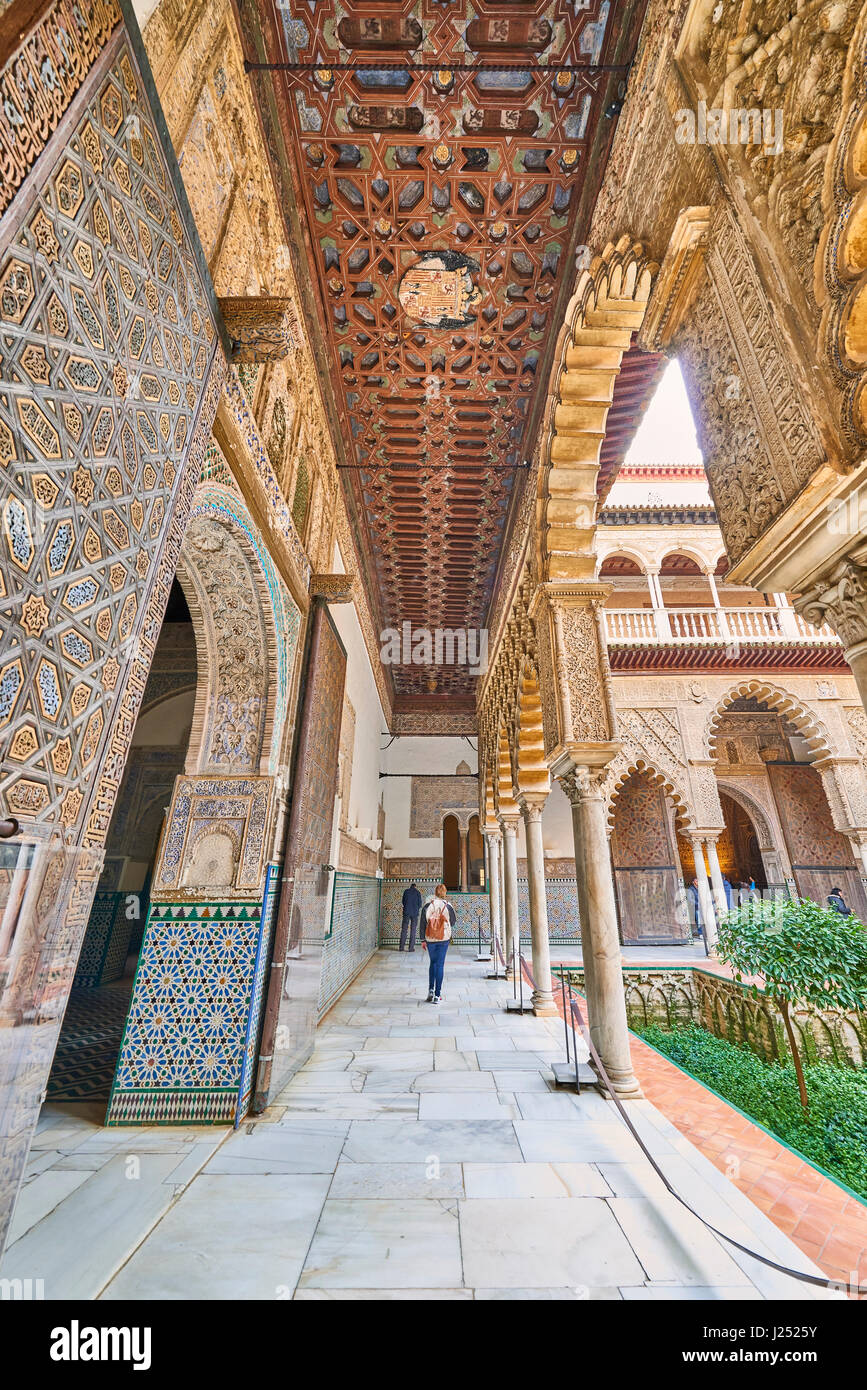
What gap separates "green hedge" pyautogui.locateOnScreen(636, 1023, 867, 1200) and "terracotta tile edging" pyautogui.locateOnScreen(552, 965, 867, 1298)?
1.34 m

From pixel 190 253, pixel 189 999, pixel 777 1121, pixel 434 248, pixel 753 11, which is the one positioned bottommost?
Result: pixel 777 1121

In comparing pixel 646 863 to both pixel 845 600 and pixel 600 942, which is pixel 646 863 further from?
pixel 845 600

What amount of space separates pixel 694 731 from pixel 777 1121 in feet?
20.5

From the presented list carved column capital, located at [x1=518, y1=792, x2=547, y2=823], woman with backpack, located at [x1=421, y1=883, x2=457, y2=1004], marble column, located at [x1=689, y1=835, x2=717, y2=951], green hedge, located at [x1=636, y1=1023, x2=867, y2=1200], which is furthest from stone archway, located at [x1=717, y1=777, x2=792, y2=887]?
woman with backpack, located at [x1=421, y1=883, x2=457, y2=1004]

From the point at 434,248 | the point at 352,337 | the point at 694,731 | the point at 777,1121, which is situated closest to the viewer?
the point at 434,248

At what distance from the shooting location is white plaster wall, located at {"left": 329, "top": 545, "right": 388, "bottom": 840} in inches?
236

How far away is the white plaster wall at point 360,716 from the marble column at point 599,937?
271cm

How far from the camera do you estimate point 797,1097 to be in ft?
15.6

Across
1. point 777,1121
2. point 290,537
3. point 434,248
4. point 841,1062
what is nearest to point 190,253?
point 290,537

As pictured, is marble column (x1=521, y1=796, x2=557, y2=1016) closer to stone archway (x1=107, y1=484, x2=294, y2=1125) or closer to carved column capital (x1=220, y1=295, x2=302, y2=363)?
stone archway (x1=107, y1=484, x2=294, y2=1125)

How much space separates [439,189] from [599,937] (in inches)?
177

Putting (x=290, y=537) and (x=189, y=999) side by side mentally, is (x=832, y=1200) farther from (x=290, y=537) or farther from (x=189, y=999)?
(x=290, y=537)
